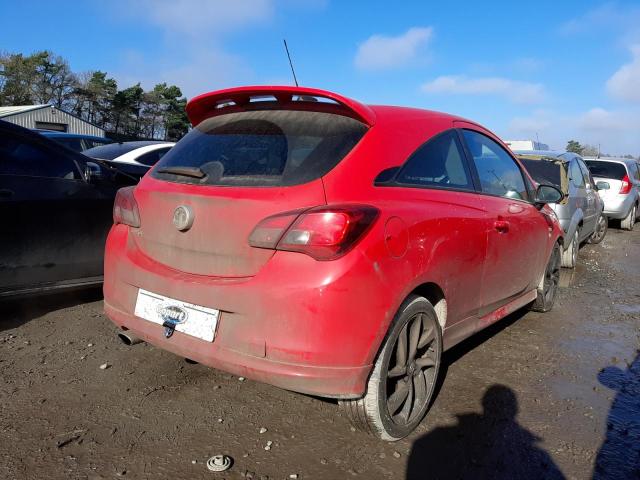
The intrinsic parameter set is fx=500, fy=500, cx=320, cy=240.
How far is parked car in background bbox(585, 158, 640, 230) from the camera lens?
1074cm

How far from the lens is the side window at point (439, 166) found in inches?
102

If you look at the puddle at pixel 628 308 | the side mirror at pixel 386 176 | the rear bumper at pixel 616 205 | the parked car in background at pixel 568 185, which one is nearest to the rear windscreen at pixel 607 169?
the rear bumper at pixel 616 205

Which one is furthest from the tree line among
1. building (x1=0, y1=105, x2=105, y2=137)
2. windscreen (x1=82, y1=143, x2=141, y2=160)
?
windscreen (x1=82, y1=143, x2=141, y2=160)

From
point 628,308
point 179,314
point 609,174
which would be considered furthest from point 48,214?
point 609,174

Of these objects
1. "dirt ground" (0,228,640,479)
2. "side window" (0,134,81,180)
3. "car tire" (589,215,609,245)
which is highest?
"side window" (0,134,81,180)

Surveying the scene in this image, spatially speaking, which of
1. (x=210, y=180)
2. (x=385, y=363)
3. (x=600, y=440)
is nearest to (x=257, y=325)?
(x=385, y=363)

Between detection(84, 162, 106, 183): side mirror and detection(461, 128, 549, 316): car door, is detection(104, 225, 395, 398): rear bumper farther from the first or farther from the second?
detection(84, 162, 106, 183): side mirror

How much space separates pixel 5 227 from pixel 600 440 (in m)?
3.99

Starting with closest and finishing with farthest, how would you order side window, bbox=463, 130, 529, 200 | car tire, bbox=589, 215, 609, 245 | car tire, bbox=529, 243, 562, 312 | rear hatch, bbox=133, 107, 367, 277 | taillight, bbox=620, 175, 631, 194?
rear hatch, bbox=133, 107, 367, 277, side window, bbox=463, 130, 529, 200, car tire, bbox=529, 243, 562, 312, car tire, bbox=589, 215, 609, 245, taillight, bbox=620, 175, 631, 194

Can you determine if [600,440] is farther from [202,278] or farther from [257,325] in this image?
[202,278]

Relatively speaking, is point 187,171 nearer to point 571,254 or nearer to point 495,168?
point 495,168

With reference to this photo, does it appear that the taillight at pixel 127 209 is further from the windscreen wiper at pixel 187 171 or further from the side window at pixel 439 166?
the side window at pixel 439 166

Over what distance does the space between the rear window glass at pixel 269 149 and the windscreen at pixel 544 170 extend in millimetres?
4555

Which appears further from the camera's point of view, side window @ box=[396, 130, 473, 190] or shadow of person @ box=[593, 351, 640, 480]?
side window @ box=[396, 130, 473, 190]
